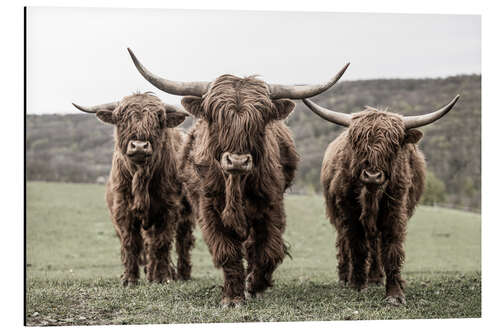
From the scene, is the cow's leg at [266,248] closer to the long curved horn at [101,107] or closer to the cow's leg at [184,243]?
the cow's leg at [184,243]

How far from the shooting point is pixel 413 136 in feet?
20.9

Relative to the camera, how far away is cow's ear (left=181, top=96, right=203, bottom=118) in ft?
20.0

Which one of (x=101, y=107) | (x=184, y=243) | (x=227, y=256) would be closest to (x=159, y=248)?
(x=184, y=243)

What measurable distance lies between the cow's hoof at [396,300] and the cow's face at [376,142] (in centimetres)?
122

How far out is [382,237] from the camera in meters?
6.54

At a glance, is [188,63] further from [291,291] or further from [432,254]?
[432,254]

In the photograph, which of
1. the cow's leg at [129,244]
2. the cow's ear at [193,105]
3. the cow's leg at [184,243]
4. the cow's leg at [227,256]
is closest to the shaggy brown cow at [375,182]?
the cow's ear at [193,105]

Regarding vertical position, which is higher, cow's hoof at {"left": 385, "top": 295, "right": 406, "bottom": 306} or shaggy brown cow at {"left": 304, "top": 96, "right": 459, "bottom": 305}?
shaggy brown cow at {"left": 304, "top": 96, "right": 459, "bottom": 305}

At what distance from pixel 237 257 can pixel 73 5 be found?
3.28 metres

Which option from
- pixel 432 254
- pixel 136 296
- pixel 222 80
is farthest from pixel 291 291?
pixel 432 254

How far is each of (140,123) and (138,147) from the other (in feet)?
1.05

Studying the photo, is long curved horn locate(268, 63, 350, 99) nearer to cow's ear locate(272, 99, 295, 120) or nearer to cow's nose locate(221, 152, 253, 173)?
cow's ear locate(272, 99, 295, 120)

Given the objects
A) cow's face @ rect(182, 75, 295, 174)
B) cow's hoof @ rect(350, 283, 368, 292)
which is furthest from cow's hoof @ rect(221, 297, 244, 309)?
cow's hoof @ rect(350, 283, 368, 292)

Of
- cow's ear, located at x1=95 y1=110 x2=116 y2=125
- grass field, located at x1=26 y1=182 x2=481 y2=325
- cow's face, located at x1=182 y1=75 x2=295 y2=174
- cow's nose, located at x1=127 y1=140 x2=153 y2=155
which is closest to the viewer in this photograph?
cow's face, located at x1=182 y1=75 x2=295 y2=174
